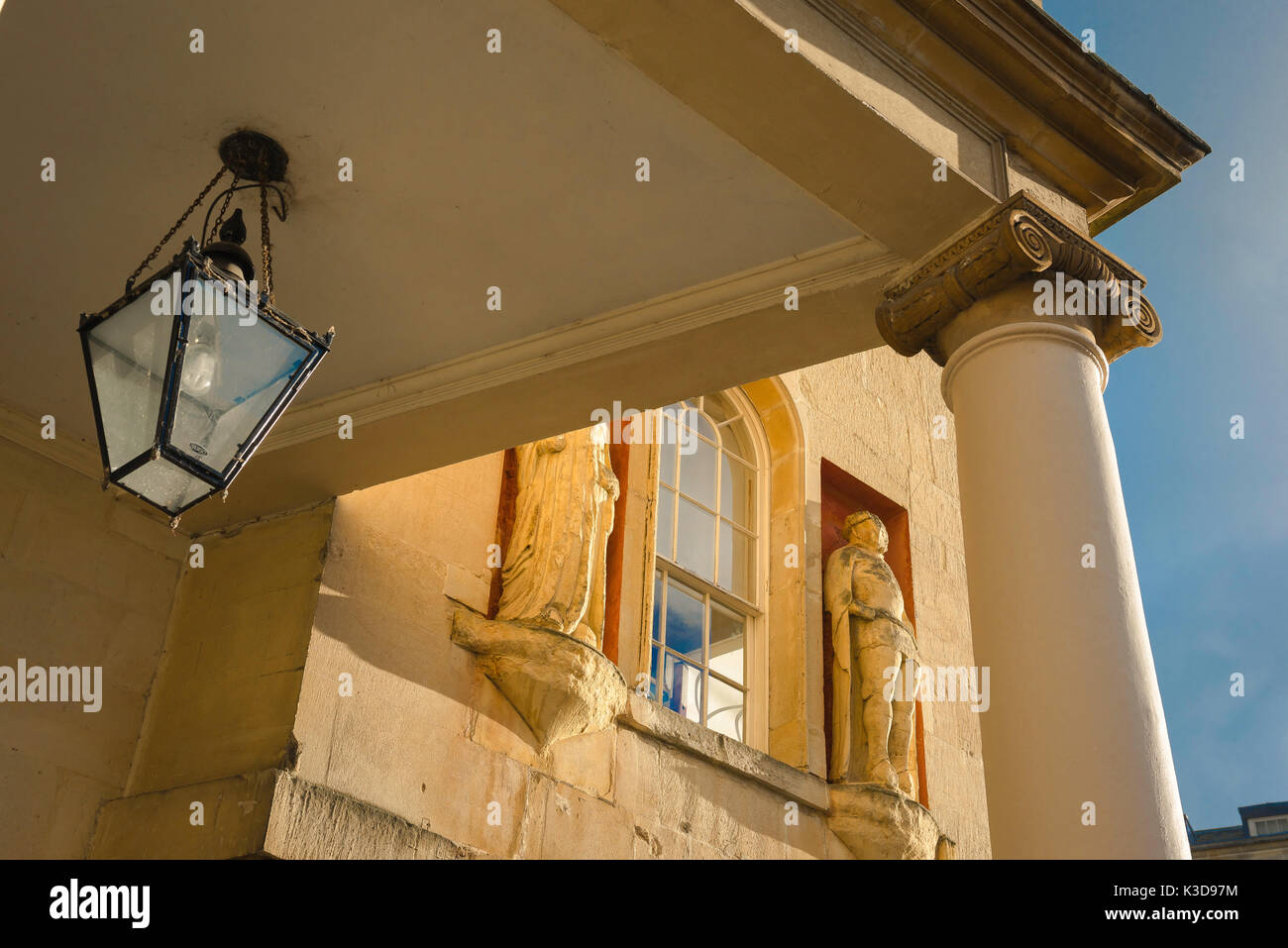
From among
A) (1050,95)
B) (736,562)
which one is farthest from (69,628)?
(1050,95)

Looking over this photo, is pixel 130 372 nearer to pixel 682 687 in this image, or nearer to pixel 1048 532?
pixel 1048 532

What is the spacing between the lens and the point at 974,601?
4652mm

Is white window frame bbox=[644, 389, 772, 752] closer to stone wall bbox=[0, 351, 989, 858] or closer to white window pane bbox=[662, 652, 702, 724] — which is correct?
white window pane bbox=[662, 652, 702, 724]

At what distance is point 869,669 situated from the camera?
9297 mm

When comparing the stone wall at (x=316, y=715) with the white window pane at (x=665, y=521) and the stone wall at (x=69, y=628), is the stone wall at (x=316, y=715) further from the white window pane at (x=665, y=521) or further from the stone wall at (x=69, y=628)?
the white window pane at (x=665, y=521)

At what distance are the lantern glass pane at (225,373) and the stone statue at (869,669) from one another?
5.63 metres

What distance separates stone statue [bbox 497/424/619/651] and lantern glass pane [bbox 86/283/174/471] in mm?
3251

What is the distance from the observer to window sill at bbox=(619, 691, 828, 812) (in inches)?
317

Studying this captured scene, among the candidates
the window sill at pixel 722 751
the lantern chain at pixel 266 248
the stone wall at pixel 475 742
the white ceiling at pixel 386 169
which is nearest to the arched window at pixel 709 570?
the stone wall at pixel 475 742

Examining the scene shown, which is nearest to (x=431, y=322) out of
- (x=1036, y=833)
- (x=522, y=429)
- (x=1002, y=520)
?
(x=522, y=429)

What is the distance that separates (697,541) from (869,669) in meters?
1.46

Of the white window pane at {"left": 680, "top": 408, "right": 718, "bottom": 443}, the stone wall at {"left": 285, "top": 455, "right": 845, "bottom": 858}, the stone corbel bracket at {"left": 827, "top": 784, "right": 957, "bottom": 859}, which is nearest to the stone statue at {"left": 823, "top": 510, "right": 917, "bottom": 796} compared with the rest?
the stone corbel bracket at {"left": 827, "top": 784, "right": 957, "bottom": 859}

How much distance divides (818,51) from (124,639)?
14.9 feet

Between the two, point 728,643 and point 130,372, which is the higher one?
point 728,643
